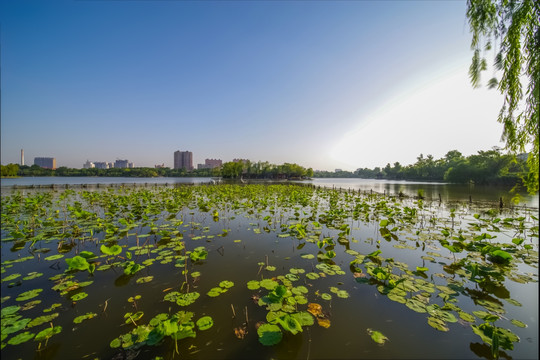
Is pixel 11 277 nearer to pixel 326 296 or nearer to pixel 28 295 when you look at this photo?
pixel 28 295

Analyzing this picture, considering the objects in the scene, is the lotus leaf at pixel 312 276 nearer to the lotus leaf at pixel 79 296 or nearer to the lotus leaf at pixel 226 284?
the lotus leaf at pixel 226 284

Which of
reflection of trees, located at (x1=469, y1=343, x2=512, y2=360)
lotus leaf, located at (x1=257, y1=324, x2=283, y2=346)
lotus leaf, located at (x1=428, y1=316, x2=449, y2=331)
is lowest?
reflection of trees, located at (x1=469, y1=343, x2=512, y2=360)

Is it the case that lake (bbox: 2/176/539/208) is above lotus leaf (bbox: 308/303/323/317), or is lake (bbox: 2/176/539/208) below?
above

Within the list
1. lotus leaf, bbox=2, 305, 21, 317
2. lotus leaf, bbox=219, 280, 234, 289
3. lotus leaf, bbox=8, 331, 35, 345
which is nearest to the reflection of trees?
lotus leaf, bbox=219, 280, 234, 289

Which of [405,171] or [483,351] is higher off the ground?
[405,171]

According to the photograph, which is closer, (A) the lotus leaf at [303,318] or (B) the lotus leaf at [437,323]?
(A) the lotus leaf at [303,318]

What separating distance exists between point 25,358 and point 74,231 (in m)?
6.51

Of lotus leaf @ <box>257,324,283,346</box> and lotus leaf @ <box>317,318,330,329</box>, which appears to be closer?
lotus leaf @ <box>257,324,283,346</box>

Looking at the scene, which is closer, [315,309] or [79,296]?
[315,309]

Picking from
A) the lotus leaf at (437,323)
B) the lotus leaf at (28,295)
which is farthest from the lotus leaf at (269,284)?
the lotus leaf at (28,295)

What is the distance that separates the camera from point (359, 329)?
3230mm

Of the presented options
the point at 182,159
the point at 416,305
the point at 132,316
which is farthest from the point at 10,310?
the point at 182,159

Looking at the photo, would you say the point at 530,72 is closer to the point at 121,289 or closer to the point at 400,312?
the point at 400,312

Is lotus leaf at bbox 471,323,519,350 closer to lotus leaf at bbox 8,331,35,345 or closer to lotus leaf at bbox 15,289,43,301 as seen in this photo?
lotus leaf at bbox 8,331,35,345
